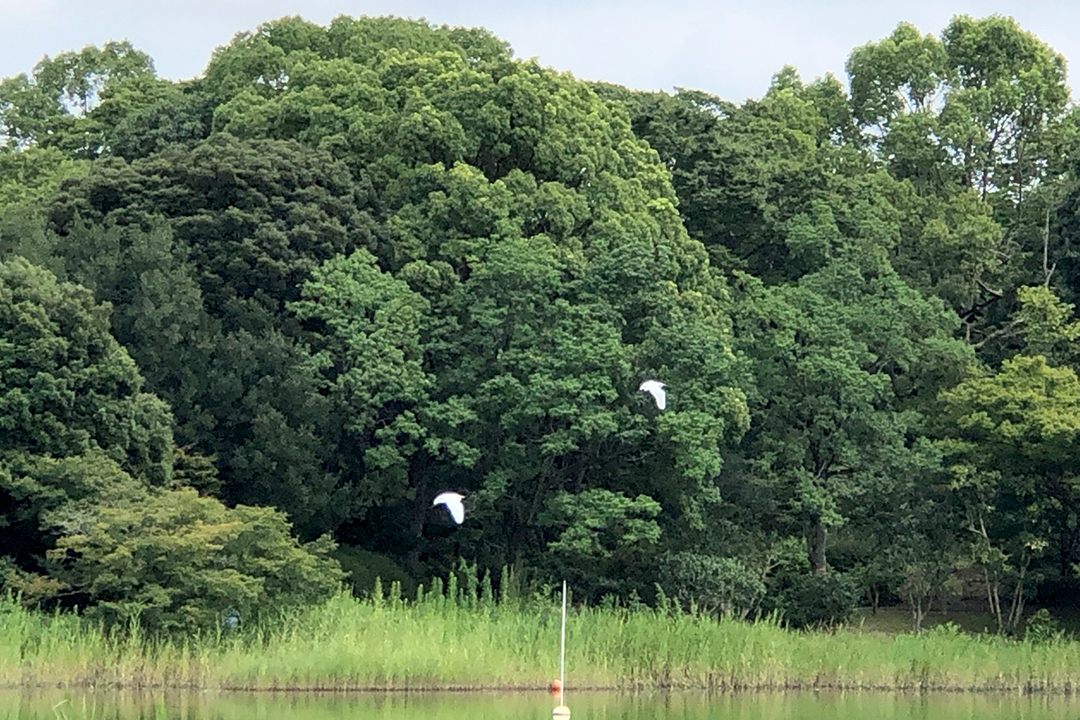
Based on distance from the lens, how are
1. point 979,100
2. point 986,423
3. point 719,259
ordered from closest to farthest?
point 986,423 < point 719,259 < point 979,100

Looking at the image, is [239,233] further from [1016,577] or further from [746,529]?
[1016,577]

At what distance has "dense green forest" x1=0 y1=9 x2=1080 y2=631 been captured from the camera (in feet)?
102

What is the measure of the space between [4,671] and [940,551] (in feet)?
53.8

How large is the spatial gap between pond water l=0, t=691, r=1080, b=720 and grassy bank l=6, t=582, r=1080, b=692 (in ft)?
1.24

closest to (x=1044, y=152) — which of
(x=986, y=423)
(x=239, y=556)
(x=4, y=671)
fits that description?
(x=986, y=423)

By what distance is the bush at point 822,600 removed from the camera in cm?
3228

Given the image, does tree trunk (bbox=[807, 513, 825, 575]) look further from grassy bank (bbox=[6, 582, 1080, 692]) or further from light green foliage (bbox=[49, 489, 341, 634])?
light green foliage (bbox=[49, 489, 341, 634])

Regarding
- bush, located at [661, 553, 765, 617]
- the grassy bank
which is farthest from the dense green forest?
the grassy bank

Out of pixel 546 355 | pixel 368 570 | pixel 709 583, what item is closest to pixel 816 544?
pixel 709 583

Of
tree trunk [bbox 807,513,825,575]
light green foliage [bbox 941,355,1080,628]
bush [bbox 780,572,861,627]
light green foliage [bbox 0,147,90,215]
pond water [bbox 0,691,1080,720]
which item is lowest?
pond water [bbox 0,691,1080,720]

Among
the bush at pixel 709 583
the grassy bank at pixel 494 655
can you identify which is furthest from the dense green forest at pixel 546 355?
the grassy bank at pixel 494 655

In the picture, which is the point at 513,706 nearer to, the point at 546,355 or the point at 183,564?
the point at 183,564

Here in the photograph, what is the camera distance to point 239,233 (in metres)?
32.0

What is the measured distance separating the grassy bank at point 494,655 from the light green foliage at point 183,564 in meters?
0.34
